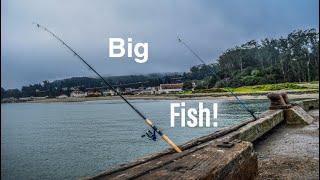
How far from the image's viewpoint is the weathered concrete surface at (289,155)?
6359 mm

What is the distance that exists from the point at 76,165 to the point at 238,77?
66099 millimetres

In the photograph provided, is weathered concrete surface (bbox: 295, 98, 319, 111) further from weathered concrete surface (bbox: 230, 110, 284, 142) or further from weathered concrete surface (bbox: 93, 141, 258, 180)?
weathered concrete surface (bbox: 93, 141, 258, 180)

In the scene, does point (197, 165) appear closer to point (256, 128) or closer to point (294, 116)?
point (256, 128)

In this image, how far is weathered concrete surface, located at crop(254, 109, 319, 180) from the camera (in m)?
6.36

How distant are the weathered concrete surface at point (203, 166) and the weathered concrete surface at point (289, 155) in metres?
0.75

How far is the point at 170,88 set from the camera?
4178 inches

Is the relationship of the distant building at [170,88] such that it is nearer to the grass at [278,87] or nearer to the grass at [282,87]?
the grass at [278,87]

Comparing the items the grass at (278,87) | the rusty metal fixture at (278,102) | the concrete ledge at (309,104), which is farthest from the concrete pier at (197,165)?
the grass at (278,87)

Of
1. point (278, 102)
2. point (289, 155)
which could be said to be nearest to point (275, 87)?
point (278, 102)

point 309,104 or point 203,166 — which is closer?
point 203,166

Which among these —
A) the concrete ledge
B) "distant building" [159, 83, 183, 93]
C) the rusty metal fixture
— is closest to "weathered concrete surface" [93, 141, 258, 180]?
the rusty metal fixture

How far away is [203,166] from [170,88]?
10162 cm

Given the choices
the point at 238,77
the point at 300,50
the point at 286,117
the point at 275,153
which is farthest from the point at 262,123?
the point at 300,50

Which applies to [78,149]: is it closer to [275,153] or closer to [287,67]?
[275,153]
